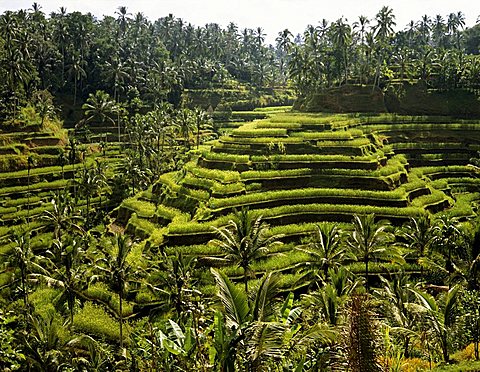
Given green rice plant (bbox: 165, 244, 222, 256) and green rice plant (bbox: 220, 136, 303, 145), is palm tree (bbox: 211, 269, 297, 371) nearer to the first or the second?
green rice plant (bbox: 165, 244, 222, 256)

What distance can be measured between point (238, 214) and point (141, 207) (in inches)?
653

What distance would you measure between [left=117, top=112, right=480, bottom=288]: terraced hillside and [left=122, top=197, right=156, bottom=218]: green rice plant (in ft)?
0.27

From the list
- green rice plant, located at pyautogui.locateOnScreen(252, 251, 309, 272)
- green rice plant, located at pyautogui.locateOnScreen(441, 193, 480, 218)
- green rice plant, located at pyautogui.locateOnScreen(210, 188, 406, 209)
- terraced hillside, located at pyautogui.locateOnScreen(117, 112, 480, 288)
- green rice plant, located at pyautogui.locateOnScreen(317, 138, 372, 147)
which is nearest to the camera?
green rice plant, located at pyautogui.locateOnScreen(252, 251, 309, 272)

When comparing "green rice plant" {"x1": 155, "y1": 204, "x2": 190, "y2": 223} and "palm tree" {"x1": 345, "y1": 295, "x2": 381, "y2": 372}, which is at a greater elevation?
"palm tree" {"x1": 345, "y1": 295, "x2": 381, "y2": 372}

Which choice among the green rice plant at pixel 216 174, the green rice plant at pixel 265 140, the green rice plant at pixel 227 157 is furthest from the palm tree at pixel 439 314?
the green rice plant at pixel 265 140

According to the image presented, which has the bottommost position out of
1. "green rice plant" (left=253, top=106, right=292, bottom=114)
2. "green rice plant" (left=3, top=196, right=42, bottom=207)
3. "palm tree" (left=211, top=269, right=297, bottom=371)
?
"green rice plant" (left=3, top=196, right=42, bottom=207)

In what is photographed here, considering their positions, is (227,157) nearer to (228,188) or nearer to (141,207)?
(228,188)

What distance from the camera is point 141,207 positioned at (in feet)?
127

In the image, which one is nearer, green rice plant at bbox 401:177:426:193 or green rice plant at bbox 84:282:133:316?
green rice plant at bbox 84:282:133:316

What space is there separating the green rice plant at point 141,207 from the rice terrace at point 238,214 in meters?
0.26

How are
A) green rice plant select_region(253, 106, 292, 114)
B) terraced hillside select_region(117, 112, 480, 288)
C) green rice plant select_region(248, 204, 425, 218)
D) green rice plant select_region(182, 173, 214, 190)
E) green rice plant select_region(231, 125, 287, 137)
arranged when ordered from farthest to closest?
green rice plant select_region(253, 106, 292, 114), green rice plant select_region(231, 125, 287, 137), green rice plant select_region(182, 173, 214, 190), green rice plant select_region(248, 204, 425, 218), terraced hillside select_region(117, 112, 480, 288)

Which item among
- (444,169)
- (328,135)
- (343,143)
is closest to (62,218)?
(328,135)

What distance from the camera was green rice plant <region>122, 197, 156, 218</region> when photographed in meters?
37.2

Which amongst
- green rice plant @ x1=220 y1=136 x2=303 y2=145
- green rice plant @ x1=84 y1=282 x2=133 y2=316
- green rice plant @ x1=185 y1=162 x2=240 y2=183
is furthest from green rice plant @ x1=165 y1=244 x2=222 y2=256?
green rice plant @ x1=220 y1=136 x2=303 y2=145
